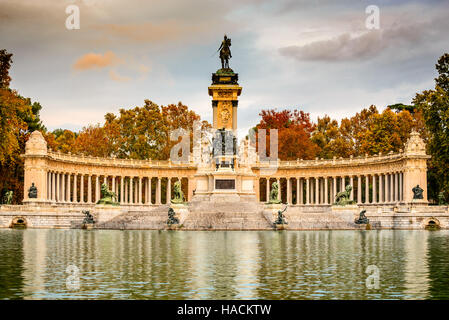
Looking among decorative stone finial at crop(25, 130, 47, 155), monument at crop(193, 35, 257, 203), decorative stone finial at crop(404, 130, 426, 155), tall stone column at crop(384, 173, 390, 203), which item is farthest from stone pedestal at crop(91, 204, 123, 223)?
tall stone column at crop(384, 173, 390, 203)

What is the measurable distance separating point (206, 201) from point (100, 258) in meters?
46.1

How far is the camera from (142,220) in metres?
58.7

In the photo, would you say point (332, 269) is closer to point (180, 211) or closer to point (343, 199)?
point (180, 211)

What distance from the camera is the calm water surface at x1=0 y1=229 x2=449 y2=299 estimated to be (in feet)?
54.7

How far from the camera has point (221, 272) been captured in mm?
20641

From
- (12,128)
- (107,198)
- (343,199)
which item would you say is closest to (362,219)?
(343,199)

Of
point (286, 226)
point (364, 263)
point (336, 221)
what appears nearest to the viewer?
point (364, 263)

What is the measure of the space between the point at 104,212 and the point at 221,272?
141ft

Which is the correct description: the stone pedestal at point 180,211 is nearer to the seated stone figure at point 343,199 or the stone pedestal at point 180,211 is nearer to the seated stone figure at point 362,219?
the seated stone figure at point 343,199

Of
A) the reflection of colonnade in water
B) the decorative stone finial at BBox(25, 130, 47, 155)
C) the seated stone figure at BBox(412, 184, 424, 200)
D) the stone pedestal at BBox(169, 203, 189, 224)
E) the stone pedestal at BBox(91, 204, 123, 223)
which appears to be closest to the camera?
the reflection of colonnade in water

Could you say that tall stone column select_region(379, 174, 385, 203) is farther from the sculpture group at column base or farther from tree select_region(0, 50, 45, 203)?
tree select_region(0, 50, 45, 203)

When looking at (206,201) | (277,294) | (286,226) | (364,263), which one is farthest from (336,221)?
(277,294)

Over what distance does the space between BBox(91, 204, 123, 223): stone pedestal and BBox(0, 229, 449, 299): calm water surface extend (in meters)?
30.1

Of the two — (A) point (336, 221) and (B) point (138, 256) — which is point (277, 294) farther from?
(A) point (336, 221)
